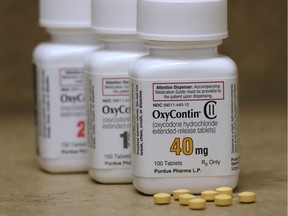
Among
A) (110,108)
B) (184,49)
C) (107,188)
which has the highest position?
(184,49)

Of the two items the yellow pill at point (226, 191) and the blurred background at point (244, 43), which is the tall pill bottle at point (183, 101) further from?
the blurred background at point (244, 43)

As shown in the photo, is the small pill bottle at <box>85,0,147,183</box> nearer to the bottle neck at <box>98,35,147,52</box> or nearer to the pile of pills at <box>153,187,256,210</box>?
the bottle neck at <box>98,35,147,52</box>

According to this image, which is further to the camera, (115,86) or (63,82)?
(63,82)

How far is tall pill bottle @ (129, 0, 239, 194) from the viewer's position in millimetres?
1359

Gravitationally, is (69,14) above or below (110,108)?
above

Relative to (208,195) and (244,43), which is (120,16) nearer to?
(208,195)

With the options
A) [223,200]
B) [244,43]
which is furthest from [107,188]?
[244,43]

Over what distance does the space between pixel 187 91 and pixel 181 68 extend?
1.3 inches

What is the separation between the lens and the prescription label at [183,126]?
4.50 ft

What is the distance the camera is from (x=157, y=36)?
1362 mm

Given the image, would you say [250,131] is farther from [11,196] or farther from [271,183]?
[11,196]

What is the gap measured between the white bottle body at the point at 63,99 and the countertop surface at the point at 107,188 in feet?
0.10

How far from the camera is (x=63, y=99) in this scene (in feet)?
5.16

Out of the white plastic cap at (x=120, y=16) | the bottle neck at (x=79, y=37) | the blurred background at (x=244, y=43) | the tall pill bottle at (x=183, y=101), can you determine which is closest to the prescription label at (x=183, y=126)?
the tall pill bottle at (x=183, y=101)
